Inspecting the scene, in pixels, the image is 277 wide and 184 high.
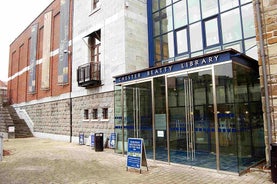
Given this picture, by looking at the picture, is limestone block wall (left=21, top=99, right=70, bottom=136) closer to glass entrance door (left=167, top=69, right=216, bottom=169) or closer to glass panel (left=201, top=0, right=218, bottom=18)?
glass entrance door (left=167, top=69, right=216, bottom=169)

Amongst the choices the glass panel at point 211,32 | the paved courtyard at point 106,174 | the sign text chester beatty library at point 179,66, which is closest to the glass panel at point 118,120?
the sign text chester beatty library at point 179,66

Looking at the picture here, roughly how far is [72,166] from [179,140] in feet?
14.8

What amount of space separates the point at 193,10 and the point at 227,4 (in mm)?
1749

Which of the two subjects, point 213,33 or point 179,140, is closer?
point 179,140

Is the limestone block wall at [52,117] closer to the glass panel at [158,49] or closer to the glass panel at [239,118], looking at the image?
the glass panel at [158,49]

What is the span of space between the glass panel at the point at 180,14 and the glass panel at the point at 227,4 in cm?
191

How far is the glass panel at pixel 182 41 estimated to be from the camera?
37.4 ft

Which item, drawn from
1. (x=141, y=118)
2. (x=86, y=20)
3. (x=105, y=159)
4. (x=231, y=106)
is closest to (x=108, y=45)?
(x=86, y=20)

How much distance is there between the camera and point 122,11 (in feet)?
41.6

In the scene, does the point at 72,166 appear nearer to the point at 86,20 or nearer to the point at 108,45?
the point at 108,45

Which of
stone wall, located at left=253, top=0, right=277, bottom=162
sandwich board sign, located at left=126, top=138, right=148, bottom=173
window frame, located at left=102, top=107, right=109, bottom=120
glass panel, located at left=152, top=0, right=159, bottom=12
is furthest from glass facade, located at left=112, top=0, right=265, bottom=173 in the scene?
window frame, located at left=102, top=107, right=109, bottom=120

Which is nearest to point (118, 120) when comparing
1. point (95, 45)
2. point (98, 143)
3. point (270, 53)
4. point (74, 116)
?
point (98, 143)

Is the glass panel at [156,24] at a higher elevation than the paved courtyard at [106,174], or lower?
higher

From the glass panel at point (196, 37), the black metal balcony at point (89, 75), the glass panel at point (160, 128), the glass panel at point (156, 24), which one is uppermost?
the glass panel at point (156, 24)
